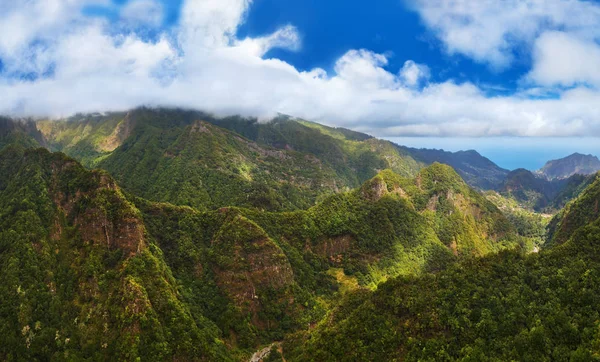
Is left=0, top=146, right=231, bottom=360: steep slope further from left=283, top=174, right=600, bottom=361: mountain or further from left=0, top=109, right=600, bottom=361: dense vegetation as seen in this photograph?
left=283, top=174, right=600, bottom=361: mountain

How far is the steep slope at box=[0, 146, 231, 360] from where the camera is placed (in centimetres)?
6944

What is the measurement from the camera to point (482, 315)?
2509 inches

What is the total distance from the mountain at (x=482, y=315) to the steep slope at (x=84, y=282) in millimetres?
25242

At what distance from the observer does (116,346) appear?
227 ft

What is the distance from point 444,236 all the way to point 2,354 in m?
139

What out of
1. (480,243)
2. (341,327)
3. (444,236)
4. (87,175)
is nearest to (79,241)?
(87,175)

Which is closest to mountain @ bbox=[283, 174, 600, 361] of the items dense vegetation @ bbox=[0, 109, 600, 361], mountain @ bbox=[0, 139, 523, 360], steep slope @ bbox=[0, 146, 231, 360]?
dense vegetation @ bbox=[0, 109, 600, 361]

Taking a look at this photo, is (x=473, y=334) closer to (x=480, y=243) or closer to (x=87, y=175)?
(x=87, y=175)

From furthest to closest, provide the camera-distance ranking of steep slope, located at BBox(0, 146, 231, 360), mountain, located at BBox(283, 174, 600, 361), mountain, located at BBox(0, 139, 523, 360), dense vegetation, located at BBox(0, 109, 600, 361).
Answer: mountain, located at BBox(0, 139, 523, 360) < steep slope, located at BBox(0, 146, 231, 360) < dense vegetation, located at BBox(0, 109, 600, 361) < mountain, located at BBox(283, 174, 600, 361)

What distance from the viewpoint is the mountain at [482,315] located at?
5728 centimetres

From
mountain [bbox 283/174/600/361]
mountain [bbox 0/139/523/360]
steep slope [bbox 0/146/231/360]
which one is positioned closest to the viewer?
mountain [bbox 283/174/600/361]

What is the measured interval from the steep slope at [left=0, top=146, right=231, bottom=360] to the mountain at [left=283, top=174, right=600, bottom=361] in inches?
994

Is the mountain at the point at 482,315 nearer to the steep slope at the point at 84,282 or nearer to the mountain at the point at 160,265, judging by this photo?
the mountain at the point at 160,265

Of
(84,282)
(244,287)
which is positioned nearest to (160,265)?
(84,282)
